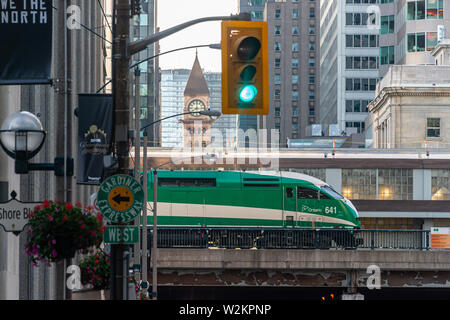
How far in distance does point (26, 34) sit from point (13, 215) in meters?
3.43

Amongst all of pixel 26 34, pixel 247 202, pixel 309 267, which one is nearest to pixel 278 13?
pixel 247 202

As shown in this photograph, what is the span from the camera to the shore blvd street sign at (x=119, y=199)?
1359 cm

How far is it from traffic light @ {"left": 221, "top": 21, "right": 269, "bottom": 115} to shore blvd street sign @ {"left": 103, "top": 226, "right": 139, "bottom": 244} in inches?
127

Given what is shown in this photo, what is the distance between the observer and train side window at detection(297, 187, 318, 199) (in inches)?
1756

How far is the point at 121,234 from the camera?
45.2 feet

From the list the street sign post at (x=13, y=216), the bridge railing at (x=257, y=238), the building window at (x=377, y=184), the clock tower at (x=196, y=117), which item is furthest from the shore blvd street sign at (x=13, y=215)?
A: the clock tower at (x=196, y=117)

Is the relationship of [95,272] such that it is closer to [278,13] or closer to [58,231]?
[58,231]

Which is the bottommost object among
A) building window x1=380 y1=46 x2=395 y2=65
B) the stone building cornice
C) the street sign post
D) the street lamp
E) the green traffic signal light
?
the street sign post

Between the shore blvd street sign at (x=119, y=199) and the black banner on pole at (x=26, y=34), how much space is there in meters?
2.42

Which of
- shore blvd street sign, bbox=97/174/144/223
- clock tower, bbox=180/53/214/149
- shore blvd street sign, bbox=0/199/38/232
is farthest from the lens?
clock tower, bbox=180/53/214/149

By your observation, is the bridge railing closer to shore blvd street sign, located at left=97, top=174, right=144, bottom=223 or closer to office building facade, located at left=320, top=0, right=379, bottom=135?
shore blvd street sign, located at left=97, top=174, right=144, bottom=223

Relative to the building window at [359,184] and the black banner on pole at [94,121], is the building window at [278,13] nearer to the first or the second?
the building window at [359,184]

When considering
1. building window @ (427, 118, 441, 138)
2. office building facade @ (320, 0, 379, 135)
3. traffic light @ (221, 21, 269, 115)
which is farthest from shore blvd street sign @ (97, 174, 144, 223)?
office building facade @ (320, 0, 379, 135)
